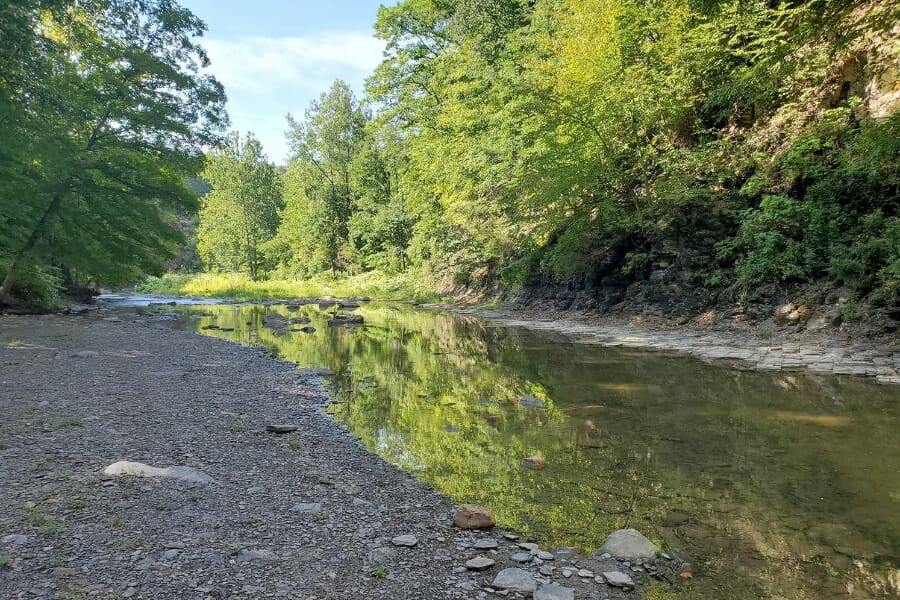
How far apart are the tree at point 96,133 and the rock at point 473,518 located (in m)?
14.7

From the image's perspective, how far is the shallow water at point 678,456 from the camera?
3.11m

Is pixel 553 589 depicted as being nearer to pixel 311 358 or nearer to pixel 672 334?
pixel 311 358

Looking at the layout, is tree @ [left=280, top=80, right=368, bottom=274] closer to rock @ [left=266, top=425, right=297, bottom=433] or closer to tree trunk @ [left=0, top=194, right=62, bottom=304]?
tree trunk @ [left=0, top=194, right=62, bottom=304]

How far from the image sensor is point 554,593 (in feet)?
8.75

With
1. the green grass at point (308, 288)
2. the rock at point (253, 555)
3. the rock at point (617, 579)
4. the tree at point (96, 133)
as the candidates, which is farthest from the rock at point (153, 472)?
the green grass at point (308, 288)

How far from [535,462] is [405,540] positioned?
1.82m

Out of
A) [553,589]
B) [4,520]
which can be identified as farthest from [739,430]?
[4,520]

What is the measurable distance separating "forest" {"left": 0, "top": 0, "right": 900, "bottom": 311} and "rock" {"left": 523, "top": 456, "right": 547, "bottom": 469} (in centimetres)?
729

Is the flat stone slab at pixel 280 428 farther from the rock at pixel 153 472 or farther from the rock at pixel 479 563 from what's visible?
the rock at pixel 479 563

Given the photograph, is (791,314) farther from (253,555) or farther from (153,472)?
(153,472)

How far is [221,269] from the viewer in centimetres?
5069

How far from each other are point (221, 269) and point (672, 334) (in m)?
48.4

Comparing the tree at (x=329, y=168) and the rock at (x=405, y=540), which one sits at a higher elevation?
the tree at (x=329, y=168)

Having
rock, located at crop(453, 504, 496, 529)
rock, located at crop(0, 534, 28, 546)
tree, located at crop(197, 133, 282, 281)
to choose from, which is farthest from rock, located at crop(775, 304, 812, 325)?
tree, located at crop(197, 133, 282, 281)
